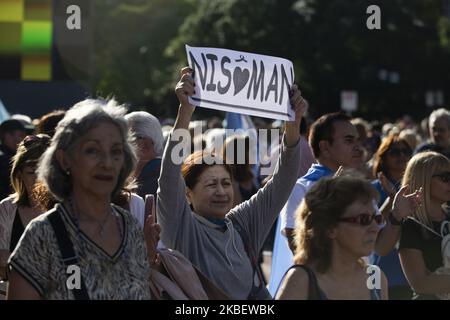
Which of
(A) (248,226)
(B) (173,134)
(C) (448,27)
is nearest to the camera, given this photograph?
(B) (173,134)

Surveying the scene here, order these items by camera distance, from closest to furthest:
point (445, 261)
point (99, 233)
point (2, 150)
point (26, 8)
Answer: point (99, 233) < point (445, 261) < point (2, 150) < point (26, 8)

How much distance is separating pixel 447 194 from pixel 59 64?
8.68 meters

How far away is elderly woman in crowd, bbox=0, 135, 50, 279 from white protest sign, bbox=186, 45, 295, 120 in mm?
1022

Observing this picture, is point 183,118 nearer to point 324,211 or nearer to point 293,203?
point 324,211

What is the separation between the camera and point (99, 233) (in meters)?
3.75

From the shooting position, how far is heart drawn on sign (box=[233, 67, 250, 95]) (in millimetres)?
4926

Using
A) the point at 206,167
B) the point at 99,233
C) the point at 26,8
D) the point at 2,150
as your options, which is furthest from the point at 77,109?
the point at 26,8

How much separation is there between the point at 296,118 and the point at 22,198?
1.51 m

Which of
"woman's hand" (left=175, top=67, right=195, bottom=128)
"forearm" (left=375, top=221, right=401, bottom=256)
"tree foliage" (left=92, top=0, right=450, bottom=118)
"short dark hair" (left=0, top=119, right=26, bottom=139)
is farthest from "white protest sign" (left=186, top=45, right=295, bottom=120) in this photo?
"tree foliage" (left=92, top=0, right=450, bottom=118)

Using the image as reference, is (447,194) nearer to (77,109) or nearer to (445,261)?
(445,261)

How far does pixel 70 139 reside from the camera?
149 inches

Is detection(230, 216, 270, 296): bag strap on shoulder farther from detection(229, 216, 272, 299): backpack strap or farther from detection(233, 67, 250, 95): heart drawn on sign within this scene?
detection(233, 67, 250, 95): heart drawn on sign

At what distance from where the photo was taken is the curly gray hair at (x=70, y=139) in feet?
12.4

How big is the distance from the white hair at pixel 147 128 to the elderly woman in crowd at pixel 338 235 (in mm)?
2284
